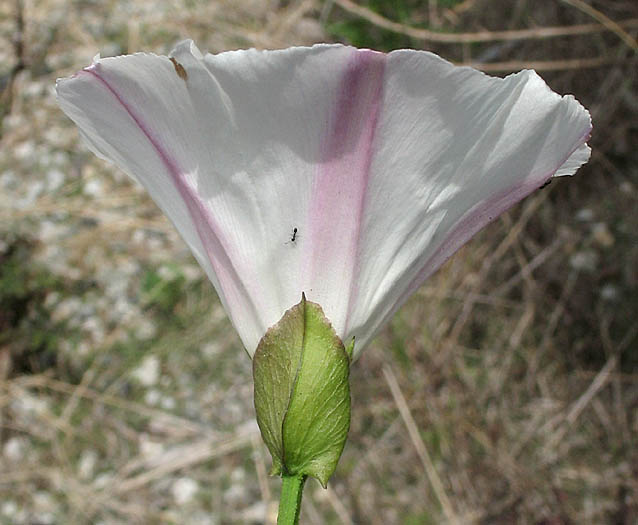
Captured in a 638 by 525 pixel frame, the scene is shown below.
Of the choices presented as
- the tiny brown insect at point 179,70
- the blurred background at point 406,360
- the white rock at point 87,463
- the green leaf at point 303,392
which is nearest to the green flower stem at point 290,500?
the green leaf at point 303,392

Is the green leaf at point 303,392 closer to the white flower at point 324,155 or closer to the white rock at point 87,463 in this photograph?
the white flower at point 324,155

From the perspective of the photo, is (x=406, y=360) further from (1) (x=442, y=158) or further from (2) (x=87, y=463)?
(1) (x=442, y=158)

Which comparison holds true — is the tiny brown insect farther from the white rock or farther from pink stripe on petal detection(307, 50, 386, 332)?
the white rock

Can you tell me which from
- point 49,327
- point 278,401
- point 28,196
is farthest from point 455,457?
point 28,196

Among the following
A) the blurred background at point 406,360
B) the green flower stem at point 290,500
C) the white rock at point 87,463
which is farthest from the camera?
the white rock at point 87,463

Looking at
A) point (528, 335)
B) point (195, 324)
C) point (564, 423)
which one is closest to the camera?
point (564, 423)

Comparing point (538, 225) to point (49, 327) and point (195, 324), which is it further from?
point (49, 327)

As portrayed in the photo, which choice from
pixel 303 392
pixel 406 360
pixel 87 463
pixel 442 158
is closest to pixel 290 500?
pixel 303 392
